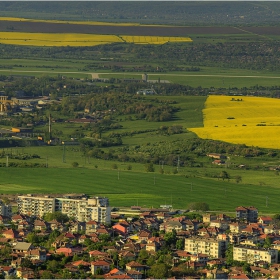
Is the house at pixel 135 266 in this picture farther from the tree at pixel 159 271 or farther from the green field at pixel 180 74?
the green field at pixel 180 74

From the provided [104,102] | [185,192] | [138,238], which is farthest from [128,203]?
[104,102]

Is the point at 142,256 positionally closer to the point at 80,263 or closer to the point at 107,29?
the point at 80,263

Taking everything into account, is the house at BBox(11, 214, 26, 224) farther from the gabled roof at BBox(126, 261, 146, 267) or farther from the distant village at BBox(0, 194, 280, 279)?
the gabled roof at BBox(126, 261, 146, 267)

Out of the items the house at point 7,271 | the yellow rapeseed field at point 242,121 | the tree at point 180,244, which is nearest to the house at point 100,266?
the house at point 7,271

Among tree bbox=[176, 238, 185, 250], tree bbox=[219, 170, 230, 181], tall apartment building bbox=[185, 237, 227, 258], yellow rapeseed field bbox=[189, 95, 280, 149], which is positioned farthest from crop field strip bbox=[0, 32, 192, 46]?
tall apartment building bbox=[185, 237, 227, 258]

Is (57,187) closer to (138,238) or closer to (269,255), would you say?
(138,238)

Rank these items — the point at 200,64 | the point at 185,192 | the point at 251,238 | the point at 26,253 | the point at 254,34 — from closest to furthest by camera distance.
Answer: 1. the point at 26,253
2. the point at 251,238
3. the point at 185,192
4. the point at 200,64
5. the point at 254,34

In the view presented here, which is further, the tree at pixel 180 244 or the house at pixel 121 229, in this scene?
the house at pixel 121 229
